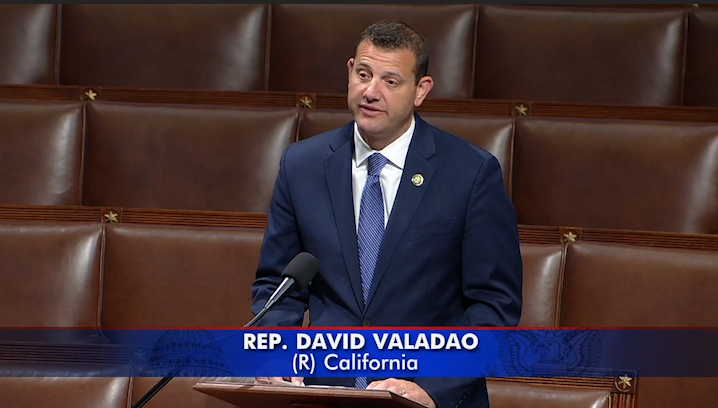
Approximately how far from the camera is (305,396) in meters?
0.46

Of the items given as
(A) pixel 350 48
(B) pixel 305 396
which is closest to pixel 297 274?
(B) pixel 305 396

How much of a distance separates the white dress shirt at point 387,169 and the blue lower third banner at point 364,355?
0.34 ft

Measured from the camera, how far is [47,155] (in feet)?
3.12

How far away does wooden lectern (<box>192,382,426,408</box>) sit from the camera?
18.0 inches

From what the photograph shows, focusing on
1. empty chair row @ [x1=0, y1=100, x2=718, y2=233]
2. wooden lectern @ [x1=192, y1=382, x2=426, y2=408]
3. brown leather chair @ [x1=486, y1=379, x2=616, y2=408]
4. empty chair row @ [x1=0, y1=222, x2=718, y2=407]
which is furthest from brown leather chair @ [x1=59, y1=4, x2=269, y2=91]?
wooden lectern @ [x1=192, y1=382, x2=426, y2=408]

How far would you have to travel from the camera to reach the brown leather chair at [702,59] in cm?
110

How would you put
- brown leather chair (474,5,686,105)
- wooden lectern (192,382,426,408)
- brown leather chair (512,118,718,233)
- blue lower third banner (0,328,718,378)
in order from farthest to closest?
brown leather chair (474,5,686,105), brown leather chair (512,118,718,233), blue lower third banner (0,328,718,378), wooden lectern (192,382,426,408)

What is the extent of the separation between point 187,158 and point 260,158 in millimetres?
74

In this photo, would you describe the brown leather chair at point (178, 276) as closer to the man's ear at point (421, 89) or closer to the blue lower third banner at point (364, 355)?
the blue lower third banner at point (364, 355)

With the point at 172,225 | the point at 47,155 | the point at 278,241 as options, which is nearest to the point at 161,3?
the point at 47,155

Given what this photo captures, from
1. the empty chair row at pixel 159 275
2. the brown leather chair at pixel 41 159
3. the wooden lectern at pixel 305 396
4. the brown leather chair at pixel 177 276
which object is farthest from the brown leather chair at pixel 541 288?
the brown leather chair at pixel 41 159

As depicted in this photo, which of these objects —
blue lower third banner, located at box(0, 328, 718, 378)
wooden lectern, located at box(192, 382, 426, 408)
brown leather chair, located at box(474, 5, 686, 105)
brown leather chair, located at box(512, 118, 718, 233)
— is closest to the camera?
wooden lectern, located at box(192, 382, 426, 408)

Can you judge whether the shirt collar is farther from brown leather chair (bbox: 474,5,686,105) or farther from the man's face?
brown leather chair (bbox: 474,5,686,105)

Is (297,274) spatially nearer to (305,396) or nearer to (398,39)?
(305,396)
